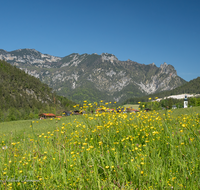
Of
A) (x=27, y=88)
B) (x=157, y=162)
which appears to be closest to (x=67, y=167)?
(x=157, y=162)

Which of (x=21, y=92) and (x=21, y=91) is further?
(x=21, y=91)

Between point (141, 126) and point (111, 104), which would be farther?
point (111, 104)

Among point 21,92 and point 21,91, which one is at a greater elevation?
point 21,91

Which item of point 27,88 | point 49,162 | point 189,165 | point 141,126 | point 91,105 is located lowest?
point 49,162

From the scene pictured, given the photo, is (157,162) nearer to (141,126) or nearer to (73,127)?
(141,126)

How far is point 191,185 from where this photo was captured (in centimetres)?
237

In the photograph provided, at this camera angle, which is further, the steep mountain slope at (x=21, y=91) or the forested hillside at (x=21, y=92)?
the steep mountain slope at (x=21, y=91)

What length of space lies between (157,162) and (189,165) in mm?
557

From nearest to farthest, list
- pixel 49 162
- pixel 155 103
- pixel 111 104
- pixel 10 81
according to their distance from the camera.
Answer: pixel 49 162
pixel 155 103
pixel 111 104
pixel 10 81

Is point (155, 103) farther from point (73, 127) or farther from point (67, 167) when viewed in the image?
point (67, 167)

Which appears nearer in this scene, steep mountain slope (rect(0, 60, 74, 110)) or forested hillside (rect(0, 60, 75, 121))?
forested hillside (rect(0, 60, 75, 121))

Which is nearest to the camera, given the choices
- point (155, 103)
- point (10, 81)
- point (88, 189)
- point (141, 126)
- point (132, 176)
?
point (88, 189)

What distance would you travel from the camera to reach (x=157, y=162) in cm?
301

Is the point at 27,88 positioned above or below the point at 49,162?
above
